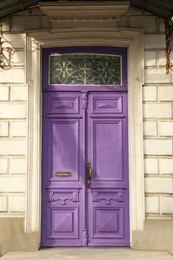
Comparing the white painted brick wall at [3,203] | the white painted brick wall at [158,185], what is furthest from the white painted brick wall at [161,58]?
the white painted brick wall at [3,203]

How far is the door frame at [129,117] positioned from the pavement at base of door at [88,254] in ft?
1.22

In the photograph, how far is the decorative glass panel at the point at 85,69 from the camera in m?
6.50

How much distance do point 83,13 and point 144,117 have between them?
1911 mm

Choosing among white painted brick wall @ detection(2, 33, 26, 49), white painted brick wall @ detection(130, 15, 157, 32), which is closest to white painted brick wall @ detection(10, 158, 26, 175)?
white painted brick wall @ detection(2, 33, 26, 49)

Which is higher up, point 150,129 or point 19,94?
point 19,94

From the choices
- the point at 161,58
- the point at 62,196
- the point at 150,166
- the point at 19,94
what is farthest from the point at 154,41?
the point at 62,196

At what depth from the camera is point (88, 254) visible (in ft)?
18.7

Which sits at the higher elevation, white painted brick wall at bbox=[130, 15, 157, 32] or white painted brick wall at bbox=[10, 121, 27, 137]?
white painted brick wall at bbox=[130, 15, 157, 32]

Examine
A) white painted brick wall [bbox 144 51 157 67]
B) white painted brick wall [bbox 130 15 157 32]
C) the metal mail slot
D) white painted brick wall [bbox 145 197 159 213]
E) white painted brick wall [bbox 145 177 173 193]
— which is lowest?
white painted brick wall [bbox 145 197 159 213]

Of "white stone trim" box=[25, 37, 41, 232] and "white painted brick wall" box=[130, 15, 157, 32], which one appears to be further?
"white painted brick wall" box=[130, 15, 157, 32]

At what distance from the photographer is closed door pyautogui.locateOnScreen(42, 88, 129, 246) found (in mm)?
6238

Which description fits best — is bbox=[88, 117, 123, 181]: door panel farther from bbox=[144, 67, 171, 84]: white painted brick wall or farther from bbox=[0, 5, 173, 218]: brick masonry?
bbox=[144, 67, 171, 84]: white painted brick wall

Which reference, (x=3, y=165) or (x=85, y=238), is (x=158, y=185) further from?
(x=3, y=165)

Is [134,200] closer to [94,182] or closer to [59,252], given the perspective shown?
[94,182]
